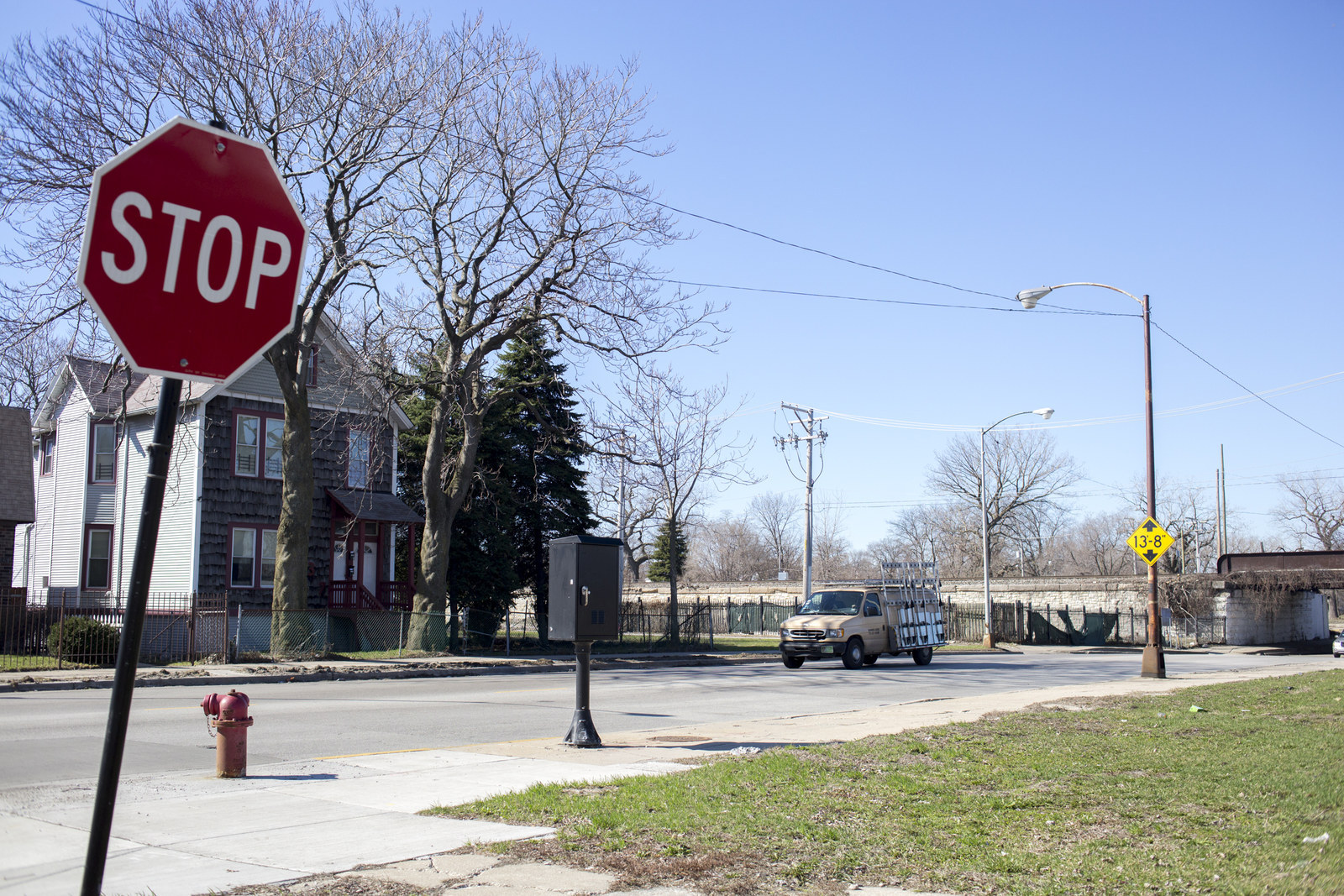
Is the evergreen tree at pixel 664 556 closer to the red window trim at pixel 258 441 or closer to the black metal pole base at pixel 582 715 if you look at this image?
Result: the red window trim at pixel 258 441

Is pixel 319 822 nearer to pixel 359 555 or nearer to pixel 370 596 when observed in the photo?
pixel 370 596

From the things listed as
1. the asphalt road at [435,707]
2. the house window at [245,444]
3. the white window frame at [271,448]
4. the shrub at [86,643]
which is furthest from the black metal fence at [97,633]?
the white window frame at [271,448]

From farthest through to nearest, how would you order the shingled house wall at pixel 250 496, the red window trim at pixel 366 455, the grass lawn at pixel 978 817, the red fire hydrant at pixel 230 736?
the shingled house wall at pixel 250 496, the red window trim at pixel 366 455, the red fire hydrant at pixel 230 736, the grass lawn at pixel 978 817

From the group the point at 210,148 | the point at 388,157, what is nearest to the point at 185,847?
the point at 210,148

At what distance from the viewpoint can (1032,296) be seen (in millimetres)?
23984

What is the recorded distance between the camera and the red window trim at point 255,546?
3140cm

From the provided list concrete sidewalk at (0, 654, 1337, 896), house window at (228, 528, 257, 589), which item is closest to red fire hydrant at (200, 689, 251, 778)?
concrete sidewalk at (0, 654, 1337, 896)

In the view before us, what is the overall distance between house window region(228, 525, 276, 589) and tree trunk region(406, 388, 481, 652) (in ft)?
18.6

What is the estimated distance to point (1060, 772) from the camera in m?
8.84

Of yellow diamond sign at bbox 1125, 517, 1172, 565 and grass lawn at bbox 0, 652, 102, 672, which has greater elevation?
yellow diamond sign at bbox 1125, 517, 1172, 565

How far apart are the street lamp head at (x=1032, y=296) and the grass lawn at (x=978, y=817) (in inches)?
561

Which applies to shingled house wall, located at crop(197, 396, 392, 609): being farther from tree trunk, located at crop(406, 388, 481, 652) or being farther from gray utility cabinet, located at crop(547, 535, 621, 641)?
gray utility cabinet, located at crop(547, 535, 621, 641)

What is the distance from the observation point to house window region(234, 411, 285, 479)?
31797 mm

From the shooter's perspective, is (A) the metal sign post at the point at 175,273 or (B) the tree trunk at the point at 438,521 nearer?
(A) the metal sign post at the point at 175,273
